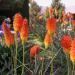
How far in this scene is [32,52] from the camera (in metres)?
2.38

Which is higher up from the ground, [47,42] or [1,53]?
[47,42]

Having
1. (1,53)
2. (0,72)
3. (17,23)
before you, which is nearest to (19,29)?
(17,23)

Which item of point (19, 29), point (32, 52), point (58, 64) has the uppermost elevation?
point (19, 29)

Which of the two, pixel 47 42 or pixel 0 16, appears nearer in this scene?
pixel 47 42

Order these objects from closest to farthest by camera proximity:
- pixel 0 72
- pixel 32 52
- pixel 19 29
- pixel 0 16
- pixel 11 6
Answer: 1. pixel 19 29
2. pixel 32 52
3. pixel 0 72
4. pixel 0 16
5. pixel 11 6

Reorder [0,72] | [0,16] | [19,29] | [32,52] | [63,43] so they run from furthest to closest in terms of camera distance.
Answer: [0,16] → [0,72] → [32,52] → [19,29] → [63,43]

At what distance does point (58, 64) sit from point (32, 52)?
1703 millimetres

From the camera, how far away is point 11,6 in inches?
543

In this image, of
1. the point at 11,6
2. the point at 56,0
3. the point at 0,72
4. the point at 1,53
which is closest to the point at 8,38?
the point at 0,72

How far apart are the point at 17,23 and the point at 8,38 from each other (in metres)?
0.11

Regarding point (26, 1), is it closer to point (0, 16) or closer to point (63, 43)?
point (0, 16)

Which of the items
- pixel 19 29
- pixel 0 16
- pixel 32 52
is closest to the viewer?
pixel 19 29

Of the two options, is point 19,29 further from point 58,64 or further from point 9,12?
point 9,12

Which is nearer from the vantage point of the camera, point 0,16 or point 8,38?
point 8,38
